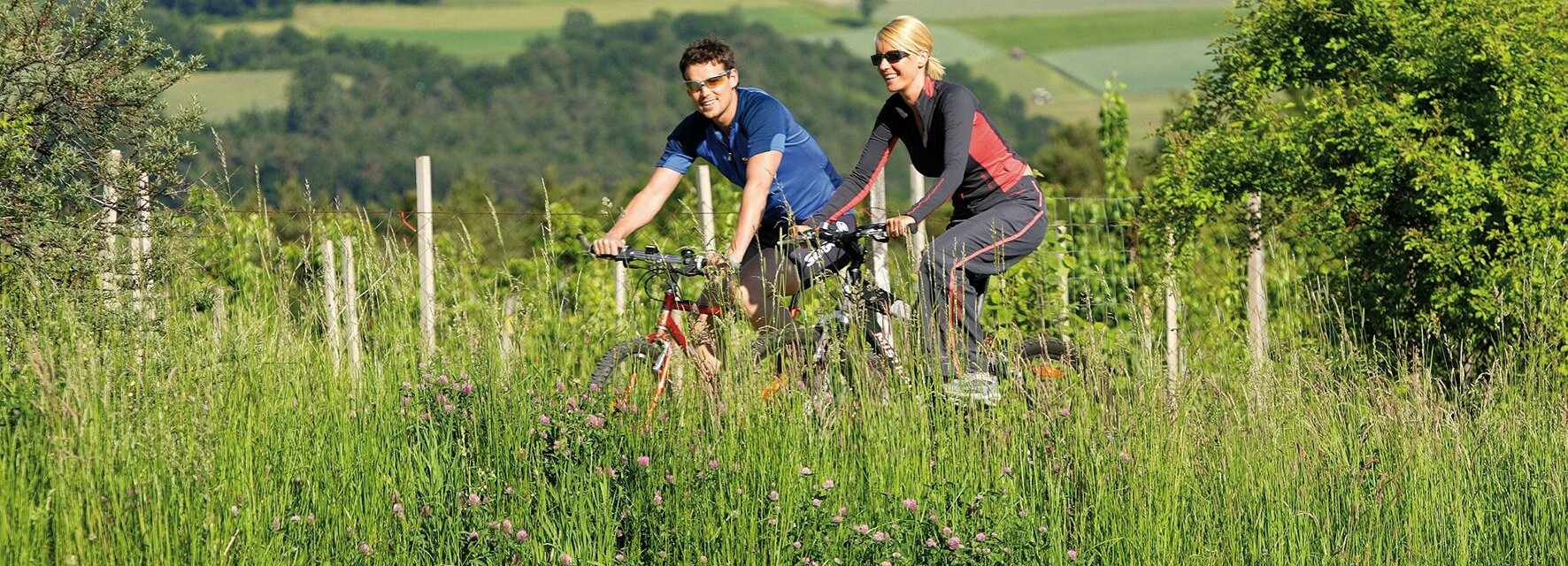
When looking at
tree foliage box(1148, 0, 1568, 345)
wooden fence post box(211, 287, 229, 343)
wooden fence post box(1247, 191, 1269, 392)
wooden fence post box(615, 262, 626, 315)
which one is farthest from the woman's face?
wooden fence post box(615, 262, 626, 315)

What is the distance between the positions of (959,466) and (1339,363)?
5.56 ft

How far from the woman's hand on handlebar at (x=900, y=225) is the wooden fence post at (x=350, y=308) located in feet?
5.96

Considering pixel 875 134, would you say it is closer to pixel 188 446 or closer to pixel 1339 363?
pixel 1339 363

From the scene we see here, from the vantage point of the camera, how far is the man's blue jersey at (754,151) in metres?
5.96

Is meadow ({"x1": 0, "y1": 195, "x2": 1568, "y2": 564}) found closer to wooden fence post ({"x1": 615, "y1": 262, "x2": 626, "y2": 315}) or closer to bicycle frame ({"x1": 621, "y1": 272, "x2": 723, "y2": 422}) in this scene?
bicycle frame ({"x1": 621, "y1": 272, "x2": 723, "y2": 422})

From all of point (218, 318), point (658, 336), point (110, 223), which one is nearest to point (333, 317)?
point (218, 318)

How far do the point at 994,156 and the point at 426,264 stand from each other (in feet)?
11.1

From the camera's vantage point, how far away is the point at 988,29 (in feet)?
490

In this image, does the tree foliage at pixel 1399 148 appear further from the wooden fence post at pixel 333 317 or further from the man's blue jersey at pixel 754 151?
the wooden fence post at pixel 333 317

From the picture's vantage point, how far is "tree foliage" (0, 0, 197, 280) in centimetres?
517

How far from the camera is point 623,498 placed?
4477mm

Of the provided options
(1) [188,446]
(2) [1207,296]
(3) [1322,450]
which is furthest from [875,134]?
(2) [1207,296]

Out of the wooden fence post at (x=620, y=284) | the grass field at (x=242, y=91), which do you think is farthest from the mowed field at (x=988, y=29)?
the wooden fence post at (x=620, y=284)

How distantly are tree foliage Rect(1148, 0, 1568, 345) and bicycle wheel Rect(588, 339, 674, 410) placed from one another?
9.15 feet
